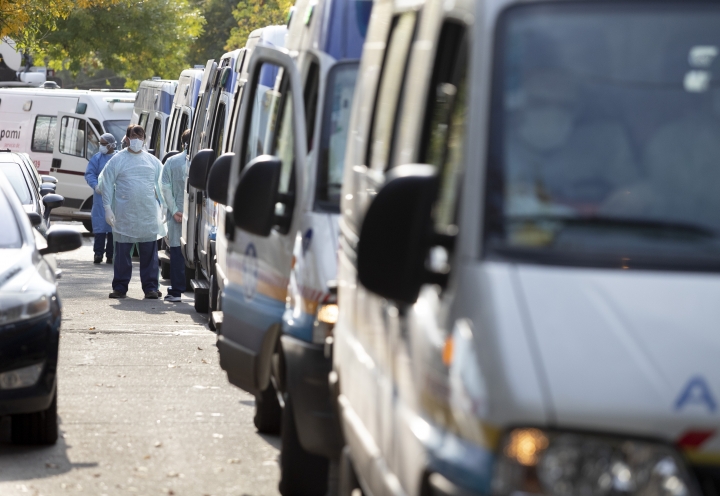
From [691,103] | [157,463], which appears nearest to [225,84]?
[157,463]

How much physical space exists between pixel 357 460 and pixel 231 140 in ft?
23.4

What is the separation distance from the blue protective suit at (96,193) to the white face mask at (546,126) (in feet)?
57.5

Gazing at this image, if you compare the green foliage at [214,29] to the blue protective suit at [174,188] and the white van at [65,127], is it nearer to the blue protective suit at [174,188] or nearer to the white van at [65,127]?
the white van at [65,127]

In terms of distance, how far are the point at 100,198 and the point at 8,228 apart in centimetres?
1267

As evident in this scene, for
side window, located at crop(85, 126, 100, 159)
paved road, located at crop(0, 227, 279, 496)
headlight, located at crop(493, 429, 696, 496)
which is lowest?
paved road, located at crop(0, 227, 279, 496)

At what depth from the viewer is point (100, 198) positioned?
68.2 ft

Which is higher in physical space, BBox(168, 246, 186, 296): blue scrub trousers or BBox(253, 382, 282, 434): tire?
BBox(253, 382, 282, 434): tire

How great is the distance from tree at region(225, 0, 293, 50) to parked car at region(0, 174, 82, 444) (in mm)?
34106

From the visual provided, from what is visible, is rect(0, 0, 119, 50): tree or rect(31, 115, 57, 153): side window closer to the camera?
rect(0, 0, 119, 50): tree

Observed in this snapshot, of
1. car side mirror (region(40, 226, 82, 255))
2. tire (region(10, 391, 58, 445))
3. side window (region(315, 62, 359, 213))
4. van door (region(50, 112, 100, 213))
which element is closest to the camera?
side window (region(315, 62, 359, 213))

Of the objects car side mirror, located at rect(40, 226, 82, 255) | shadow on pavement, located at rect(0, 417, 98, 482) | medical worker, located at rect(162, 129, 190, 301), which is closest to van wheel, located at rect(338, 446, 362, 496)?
shadow on pavement, located at rect(0, 417, 98, 482)

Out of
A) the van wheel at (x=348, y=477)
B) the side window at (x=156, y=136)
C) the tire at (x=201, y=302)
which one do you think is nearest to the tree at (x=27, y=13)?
the side window at (x=156, y=136)

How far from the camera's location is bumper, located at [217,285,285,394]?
682 centimetres

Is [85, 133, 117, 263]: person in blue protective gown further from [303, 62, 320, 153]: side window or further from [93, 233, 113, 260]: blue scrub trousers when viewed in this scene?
[303, 62, 320, 153]: side window
